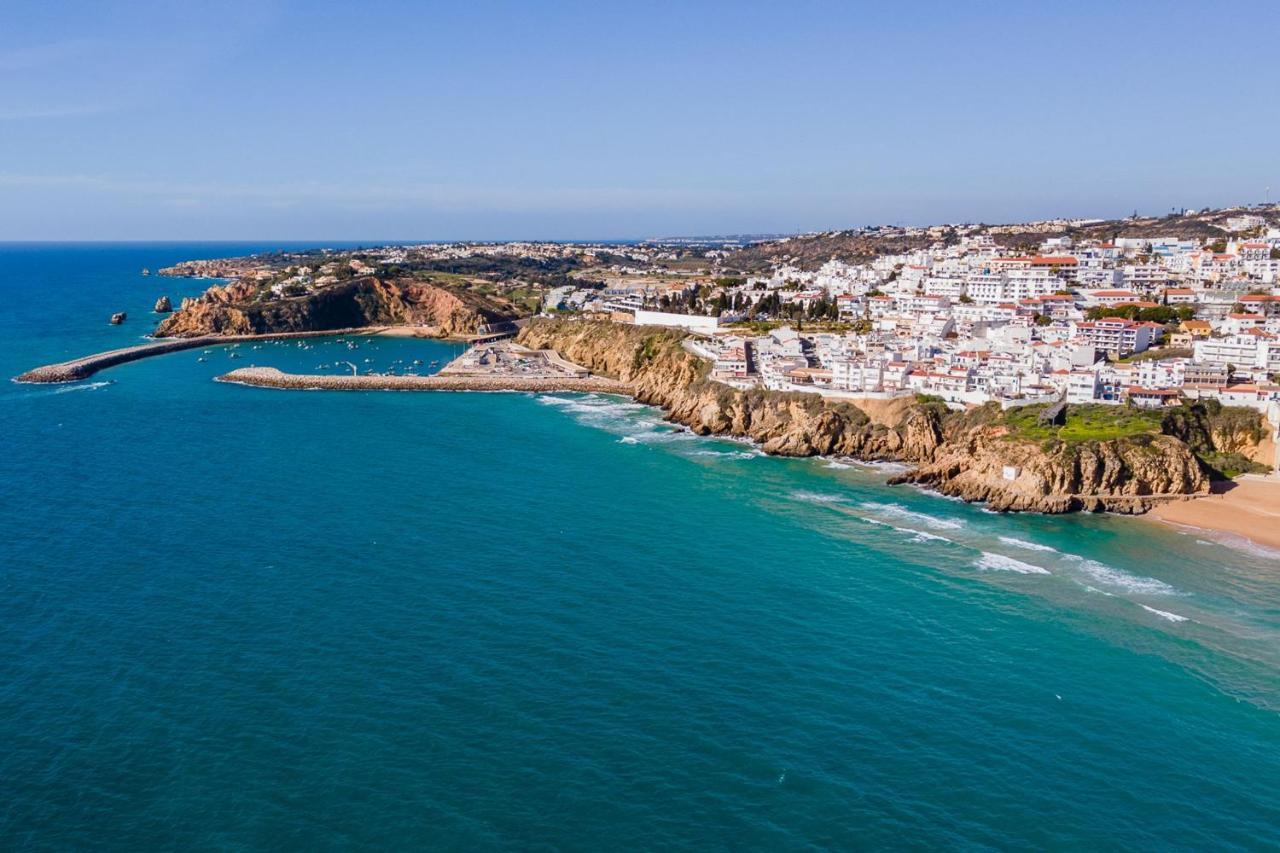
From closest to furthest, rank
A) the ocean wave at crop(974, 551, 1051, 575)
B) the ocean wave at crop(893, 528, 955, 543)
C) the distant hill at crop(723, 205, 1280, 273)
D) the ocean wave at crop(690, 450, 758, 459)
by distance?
the ocean wave at crop(974, 551, 1051, 575)
the ocean wave at crop(893, 528, 955, 543)
the ocean wave at crop(690, 450, 758, 459)
the distant hill at crop(723, 205, 1280, 273)

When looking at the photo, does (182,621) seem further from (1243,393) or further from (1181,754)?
(1243,393)

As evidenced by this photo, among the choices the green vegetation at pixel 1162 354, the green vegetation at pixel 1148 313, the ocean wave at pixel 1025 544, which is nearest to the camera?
the ocean wave at pixel 1025 544

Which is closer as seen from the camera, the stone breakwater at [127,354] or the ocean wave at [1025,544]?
the ocean wave at [1025,544]

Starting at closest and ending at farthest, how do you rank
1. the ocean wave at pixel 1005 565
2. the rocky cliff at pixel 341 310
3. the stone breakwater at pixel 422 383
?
the ocean wave at pixel 1005 565
the stone breakwater at pixel 422 383
the rocky cliff at pixel 341 310

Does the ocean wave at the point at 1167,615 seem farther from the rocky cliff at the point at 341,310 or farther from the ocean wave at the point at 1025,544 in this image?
the rocky cliff at the point at 341,310

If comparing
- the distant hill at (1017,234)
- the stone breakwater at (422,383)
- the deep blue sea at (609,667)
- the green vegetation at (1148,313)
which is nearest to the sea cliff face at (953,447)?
the deep blue sea at (609,667)

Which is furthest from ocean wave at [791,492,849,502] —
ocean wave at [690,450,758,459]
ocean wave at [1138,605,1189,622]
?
ocean wave at [1138,605,1189,622]

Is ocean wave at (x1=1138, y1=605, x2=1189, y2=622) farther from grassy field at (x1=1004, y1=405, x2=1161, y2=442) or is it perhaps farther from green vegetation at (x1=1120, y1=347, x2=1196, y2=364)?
green vegetation at (x1=1120, y1=347, x2=1196, y2=364)

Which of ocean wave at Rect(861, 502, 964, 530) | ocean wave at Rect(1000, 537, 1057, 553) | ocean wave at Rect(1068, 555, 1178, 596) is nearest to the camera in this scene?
ocean wave at Rect(1068, 555, 1178, 596)
